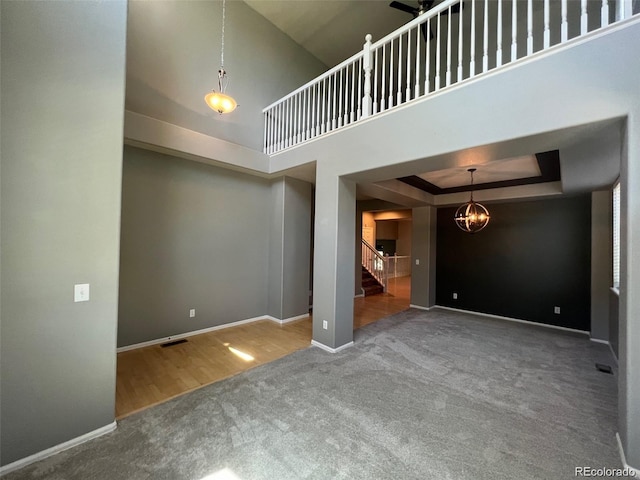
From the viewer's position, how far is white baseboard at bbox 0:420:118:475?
1591mm

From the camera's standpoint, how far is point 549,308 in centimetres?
476

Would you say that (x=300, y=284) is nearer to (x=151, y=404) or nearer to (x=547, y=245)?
(x=151, y=404)

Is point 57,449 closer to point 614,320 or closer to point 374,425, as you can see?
point 374,425

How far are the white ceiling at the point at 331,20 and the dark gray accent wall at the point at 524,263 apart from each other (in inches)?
168

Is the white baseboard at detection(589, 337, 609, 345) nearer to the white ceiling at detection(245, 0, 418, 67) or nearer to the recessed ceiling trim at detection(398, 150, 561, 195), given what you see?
the recessed ceiling trim at detection(398, 150, 561, 195)

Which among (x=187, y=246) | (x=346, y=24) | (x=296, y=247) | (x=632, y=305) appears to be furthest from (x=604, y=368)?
(x=346, y=24)

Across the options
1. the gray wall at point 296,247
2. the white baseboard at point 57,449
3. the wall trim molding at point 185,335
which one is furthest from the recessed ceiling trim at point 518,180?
the white baseboard at point 57,449

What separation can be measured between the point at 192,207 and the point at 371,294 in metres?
5.54

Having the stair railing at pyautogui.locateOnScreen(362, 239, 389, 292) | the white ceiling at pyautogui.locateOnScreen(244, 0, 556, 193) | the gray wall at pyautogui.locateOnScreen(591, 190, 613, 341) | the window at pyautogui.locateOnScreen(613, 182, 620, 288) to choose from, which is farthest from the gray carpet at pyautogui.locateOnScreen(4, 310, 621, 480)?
the stair railing at pyautogui.locateOnScreen(362, 239, 389, 292)

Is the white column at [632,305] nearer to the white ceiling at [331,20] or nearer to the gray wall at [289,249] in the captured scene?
the gray wall at [289,249]

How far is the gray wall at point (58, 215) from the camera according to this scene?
1.59 meters

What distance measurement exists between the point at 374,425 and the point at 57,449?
91.5 inches

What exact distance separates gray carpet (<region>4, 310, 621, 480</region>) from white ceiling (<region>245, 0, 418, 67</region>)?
19.7 feet

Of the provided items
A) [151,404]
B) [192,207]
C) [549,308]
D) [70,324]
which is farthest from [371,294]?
[70,324]
